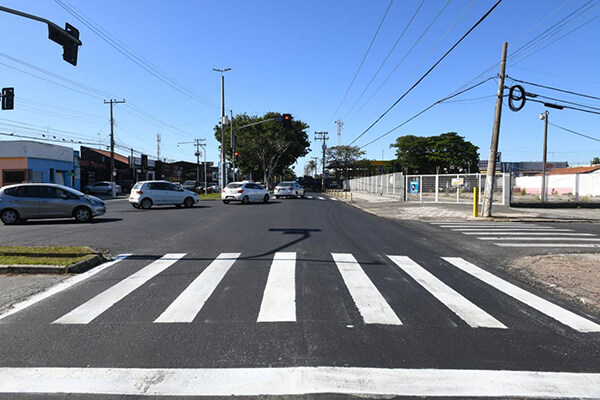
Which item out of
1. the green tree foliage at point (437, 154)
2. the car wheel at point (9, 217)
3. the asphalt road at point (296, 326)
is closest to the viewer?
the asphalt road at point (296, 326)

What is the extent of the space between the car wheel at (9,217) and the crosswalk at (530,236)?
15815 mm

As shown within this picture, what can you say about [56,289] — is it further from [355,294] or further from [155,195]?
[155,195]

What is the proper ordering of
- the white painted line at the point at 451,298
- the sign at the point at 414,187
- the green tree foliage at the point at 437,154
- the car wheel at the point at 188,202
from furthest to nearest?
the green tree foliage at the point at 437,154 → the sign at the point at 414,187 → the car wheel at the point at 188,202 → the white painted line at the point at 451,298

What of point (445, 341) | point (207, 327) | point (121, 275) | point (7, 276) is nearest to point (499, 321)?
point (445, 341)

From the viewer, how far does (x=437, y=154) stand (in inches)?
3056

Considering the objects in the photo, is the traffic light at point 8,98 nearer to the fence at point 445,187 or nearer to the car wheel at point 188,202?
the car wheel at point 188,202

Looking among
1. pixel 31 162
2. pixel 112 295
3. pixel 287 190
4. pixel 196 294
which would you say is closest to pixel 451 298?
pixel 196 294

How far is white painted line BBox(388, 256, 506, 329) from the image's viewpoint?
453cm

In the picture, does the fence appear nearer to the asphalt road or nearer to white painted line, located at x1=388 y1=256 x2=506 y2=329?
white painted line, located at x1=388 y1=256 x2=506 y2=329

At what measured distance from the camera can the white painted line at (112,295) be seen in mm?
4577

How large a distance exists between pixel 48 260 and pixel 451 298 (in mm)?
7142

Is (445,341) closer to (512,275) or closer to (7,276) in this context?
(512,275)

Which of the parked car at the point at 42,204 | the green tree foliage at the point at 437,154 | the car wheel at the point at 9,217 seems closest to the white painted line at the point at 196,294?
the parked car at the point at 42,204

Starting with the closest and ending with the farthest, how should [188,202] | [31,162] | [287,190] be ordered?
[188,202], [31,162], [287,190]
